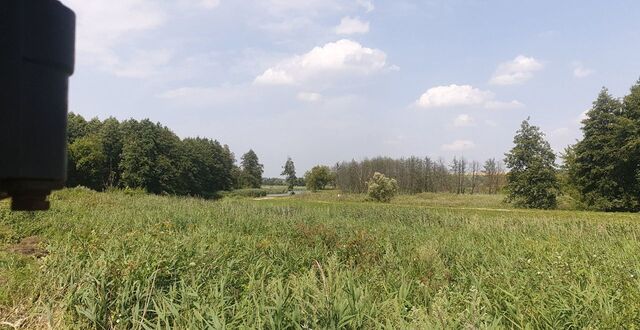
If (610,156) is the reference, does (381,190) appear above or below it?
below

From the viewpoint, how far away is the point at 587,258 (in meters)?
7.48

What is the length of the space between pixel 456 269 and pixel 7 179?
7399 mm

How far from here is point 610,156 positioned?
121 ft

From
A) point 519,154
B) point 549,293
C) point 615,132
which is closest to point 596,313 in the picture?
point 549,293

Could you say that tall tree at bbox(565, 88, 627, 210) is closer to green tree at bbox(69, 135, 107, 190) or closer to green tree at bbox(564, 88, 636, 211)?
green tree at bbox(564, 88, 636, 211)

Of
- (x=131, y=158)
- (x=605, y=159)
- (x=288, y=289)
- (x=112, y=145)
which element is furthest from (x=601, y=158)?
(x=112, y=145)

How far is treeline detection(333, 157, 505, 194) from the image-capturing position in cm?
7006

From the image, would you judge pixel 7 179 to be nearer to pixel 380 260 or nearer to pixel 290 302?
pixel 290 302

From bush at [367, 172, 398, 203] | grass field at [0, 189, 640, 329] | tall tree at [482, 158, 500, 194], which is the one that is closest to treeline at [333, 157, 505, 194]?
tall tree at [482, 158, 500, 194]

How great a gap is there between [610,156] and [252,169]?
283 feet

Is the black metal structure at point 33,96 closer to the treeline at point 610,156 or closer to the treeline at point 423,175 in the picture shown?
the treeline at point 610,156

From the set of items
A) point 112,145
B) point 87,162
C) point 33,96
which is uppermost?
point 112,145

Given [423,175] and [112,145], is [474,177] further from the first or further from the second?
[112,145]

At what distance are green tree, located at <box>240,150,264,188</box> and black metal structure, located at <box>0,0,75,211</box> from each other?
106 m
